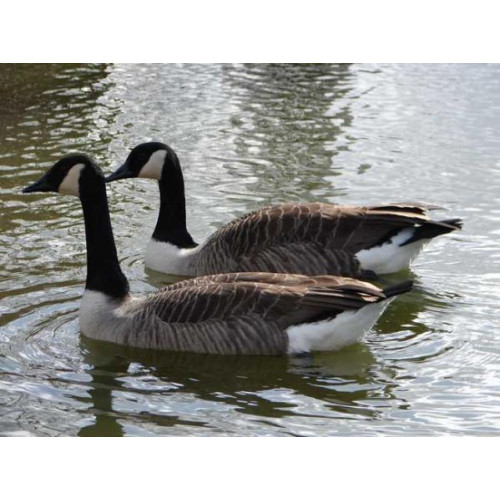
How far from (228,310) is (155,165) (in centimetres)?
275

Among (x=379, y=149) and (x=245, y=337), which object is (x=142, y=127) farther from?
(x=245, y=337)

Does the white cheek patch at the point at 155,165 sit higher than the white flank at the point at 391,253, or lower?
higher

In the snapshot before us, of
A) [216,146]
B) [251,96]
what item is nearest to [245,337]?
[216,146]

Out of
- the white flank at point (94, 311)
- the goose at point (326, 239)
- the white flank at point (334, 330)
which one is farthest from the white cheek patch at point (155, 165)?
the white flank at point (334, 330)

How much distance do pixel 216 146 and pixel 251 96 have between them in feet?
8.07

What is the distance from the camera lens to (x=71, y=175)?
29.0ft

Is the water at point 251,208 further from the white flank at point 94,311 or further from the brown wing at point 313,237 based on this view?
the brown wing at point 313,237

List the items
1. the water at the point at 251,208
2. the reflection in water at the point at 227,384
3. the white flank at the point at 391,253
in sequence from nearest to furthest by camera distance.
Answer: the reflection in water at the point at 227,384 → the water at the point at 251,208 → the white flank at the point at 391,253

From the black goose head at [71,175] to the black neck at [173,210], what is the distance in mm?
1850

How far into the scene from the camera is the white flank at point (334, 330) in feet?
27.0

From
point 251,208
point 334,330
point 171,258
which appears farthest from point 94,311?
point 251,208

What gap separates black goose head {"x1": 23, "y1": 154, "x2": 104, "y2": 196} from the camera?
8820 mm

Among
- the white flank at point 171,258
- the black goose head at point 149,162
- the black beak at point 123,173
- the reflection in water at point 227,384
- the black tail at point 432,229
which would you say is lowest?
the reflection in water at point 227,384

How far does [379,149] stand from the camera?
45.0 ft
